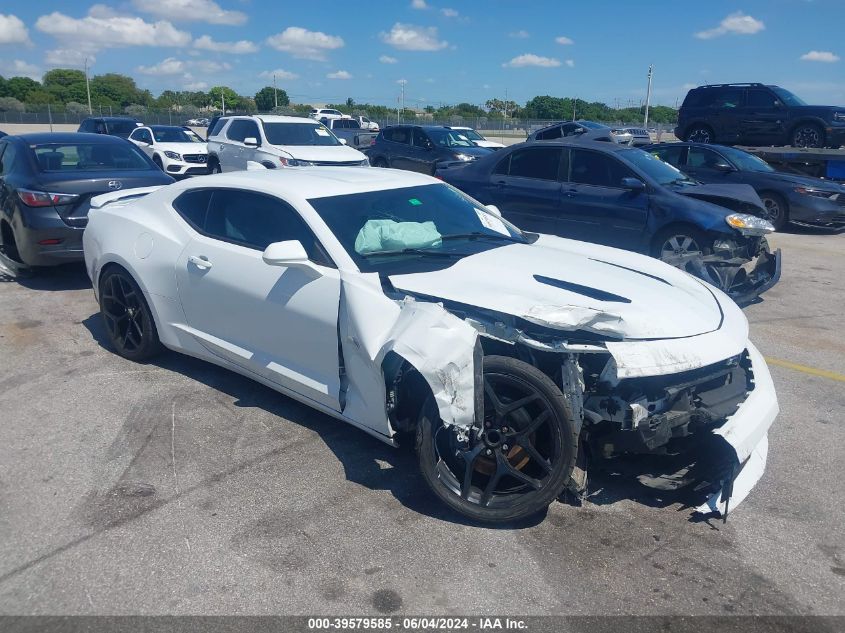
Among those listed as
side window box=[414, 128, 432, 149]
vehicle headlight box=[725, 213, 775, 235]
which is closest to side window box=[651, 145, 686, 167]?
vehicle headlight box=[725, 213, 775, 235]

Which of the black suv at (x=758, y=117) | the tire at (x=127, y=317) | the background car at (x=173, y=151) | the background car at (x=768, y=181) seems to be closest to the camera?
the tire at (x=127, y=317)

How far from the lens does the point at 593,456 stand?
3.49 metres

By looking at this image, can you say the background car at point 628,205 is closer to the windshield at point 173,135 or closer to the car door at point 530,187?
the car door at point 530,187

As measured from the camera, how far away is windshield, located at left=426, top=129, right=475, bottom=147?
17.5 metres

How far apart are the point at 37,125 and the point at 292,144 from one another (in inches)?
1847

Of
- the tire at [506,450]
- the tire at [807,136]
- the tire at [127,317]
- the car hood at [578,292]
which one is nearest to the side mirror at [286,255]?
the car hood at [578,292]

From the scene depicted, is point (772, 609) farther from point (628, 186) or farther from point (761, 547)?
point (628, 186)

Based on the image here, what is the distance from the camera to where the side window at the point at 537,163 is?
354 inches

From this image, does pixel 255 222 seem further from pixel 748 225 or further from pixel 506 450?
pixel 748 225

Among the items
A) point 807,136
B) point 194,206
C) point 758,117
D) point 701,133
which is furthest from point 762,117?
point 194,206

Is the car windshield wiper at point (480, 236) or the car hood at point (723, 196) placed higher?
the car windshield wiper at point (480, 236)

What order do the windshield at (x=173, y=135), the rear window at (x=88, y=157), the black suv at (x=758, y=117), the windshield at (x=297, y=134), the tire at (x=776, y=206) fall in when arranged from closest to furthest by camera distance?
the rear window at (x=88, y=157), the tire at (x=776, y=206), the windshield at (x=297, y=134), the black suv at (x=758, y=117), the windshield at (x=173, y=135)

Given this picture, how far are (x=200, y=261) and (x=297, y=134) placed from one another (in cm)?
1074

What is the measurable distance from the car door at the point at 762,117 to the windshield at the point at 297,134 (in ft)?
30.6
